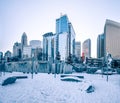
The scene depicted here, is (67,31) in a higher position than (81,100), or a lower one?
higher

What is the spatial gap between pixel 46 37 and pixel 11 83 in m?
175

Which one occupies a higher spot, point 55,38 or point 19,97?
point 55,38

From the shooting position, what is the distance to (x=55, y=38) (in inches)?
7239

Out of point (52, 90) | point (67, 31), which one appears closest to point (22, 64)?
point (52, 90)

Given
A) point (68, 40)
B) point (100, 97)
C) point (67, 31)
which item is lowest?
point (100, 97)

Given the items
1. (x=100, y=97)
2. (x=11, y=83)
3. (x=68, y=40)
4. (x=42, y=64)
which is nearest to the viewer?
(x=100, y=97)

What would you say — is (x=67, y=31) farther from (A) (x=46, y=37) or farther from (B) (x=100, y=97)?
(B) (x=100, y=97)

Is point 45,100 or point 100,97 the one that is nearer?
point 45,100

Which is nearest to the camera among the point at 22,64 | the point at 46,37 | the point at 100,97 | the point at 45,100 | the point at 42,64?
the point at 45,100

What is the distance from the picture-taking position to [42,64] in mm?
41656

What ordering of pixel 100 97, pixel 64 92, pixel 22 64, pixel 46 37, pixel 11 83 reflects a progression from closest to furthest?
pixel 100 97 < pixel 64 92 < pixel 11 83 < pixel 22 64 < pixel 46 37

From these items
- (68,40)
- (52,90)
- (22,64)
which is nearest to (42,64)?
(22,64)

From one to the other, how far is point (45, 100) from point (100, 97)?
5634 millimetres

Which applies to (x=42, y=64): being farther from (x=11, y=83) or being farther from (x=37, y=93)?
(x=37, y=93)
